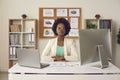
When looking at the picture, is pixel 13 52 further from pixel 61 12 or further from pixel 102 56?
pixel 102 56

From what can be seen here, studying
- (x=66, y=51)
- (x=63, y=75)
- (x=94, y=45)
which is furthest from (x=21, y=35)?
(x=63, y=75)

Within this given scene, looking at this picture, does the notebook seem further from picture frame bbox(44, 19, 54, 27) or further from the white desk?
picture frame bbox(44, 19, 54, 27)

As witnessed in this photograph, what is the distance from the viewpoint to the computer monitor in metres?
2.53

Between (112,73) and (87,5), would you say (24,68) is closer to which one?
(112,73)

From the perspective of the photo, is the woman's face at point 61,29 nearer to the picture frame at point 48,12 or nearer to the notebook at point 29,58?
the notebook at point 29,58

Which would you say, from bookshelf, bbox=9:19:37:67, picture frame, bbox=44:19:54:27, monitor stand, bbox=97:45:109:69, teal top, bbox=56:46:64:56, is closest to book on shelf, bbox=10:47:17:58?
bookshelf, bbox=9:19:37:67

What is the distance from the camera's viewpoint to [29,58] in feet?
8.29

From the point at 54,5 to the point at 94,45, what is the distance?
330 cm

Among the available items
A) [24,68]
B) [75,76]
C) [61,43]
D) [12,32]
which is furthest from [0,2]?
[75,76]

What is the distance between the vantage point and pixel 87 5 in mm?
5668

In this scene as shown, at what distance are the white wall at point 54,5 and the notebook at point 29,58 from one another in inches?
124

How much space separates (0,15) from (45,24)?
1270 mm

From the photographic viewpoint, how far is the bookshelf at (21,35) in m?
5.58

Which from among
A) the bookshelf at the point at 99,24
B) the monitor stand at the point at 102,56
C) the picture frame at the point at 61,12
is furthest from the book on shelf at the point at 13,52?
the monitor stand at the point at 102,56
